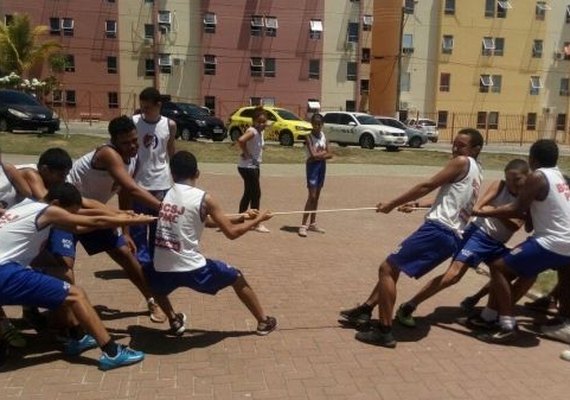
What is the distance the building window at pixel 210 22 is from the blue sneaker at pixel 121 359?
1722 inches

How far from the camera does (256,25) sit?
1813 inches

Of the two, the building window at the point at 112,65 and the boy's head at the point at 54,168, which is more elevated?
the building window at the point at 112,65

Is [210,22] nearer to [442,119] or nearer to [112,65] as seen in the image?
[112,65]

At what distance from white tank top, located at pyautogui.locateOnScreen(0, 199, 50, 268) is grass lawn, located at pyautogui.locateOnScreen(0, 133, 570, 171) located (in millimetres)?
13974

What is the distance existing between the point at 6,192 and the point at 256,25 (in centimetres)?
4339

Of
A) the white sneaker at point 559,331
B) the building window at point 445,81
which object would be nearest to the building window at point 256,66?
the building window at point 445,81

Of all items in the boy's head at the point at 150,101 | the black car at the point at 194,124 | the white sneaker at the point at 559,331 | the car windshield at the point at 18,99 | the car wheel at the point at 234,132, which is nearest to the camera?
the white sneaker at the point at 559,331

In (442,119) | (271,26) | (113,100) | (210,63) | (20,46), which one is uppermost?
(271,26)

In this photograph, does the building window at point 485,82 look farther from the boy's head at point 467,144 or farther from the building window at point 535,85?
the boy's head at point 467,144

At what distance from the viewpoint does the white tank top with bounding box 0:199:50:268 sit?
3.99 metres

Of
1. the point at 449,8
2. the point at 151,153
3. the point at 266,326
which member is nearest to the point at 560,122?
the point at 449,8

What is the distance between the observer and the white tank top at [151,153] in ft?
18.9

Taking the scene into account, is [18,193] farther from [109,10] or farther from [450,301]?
[109,10]

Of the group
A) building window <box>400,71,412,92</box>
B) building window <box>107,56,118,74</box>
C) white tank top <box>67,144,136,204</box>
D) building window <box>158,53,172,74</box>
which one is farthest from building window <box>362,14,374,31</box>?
white tank top <box>67,144,136,204</box>
